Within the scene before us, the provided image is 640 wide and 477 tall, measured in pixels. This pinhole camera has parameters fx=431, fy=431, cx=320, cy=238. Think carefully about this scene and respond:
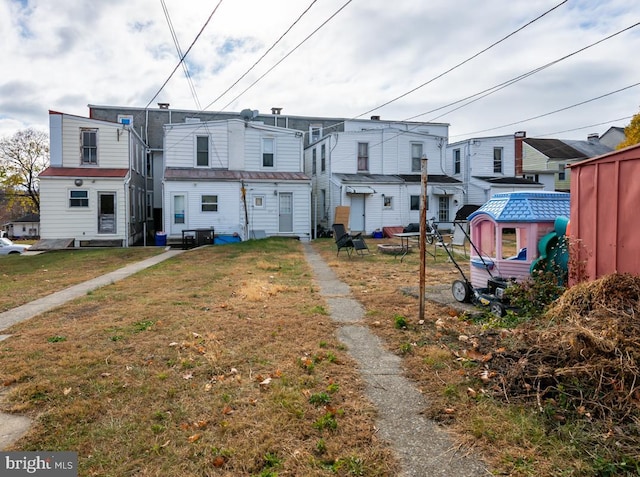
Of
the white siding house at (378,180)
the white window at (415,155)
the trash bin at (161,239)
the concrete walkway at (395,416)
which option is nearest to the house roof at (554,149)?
the white siding house at (378,180)

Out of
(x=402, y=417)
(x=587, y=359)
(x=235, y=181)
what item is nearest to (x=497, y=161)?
(x=235, y=181)

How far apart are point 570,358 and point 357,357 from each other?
2.18 meters

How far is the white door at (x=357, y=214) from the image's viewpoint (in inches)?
985

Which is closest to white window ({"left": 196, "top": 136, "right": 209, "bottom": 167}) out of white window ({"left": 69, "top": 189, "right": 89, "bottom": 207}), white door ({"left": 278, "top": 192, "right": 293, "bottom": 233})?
white door ({"left": 278, "top": 192, "right": 293, "bottom": 233})

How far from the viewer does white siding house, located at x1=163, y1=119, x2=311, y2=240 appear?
69.4 ft

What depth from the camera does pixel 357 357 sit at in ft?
16.5

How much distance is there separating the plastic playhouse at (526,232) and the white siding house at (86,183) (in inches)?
702

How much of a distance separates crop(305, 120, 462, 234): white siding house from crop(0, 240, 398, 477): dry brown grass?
1800 cm

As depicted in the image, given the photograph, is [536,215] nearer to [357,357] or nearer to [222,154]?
[357,357]

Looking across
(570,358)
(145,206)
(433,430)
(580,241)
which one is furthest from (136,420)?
(145,206)

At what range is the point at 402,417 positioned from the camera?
11.7ft

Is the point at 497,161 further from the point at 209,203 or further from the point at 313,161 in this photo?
the point at 209,203

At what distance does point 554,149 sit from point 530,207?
38.9 metres

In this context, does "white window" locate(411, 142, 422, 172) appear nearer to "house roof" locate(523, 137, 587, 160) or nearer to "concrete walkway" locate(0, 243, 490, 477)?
"house roof" locate(523, 137, 587, 160)
